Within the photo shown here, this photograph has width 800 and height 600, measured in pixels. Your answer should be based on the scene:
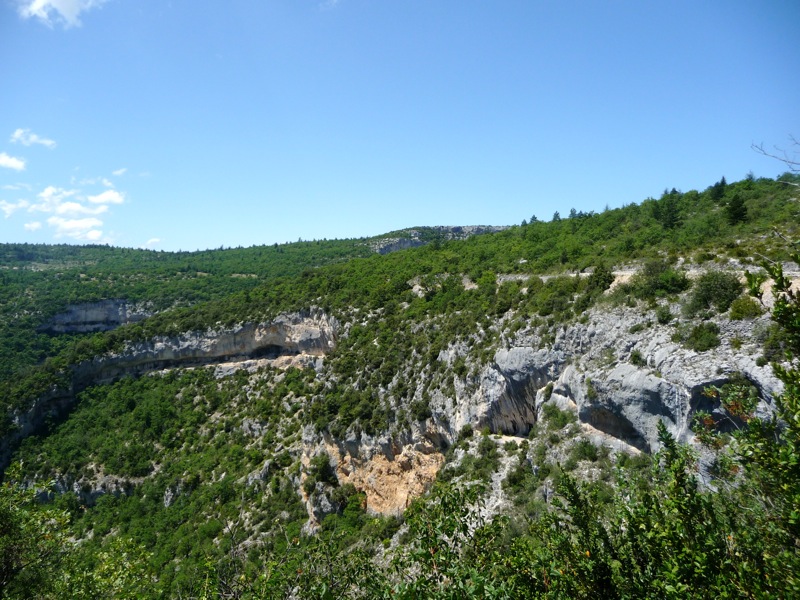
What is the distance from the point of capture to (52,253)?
135 metres

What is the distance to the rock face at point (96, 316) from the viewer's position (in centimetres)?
7369

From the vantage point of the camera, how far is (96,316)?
248 ft

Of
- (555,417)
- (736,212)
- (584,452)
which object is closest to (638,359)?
(584,452)

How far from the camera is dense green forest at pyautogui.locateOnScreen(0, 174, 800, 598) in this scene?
640 cm

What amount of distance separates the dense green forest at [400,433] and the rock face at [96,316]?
63.5 inches

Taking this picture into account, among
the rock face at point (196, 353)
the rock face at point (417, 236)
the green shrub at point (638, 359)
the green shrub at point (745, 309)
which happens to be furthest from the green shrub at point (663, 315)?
the rock face at point (417, 236)

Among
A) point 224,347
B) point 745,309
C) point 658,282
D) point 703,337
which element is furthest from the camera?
point 224,347

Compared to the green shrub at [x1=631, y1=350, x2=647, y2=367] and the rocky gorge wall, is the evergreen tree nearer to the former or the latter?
the rocky gorge wall

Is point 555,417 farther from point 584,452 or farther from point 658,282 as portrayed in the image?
point 658,282

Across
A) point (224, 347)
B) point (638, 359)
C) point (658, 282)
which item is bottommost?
point (224, 347)

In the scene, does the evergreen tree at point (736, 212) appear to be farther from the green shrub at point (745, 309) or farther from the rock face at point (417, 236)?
the rock face at point (417, 236)

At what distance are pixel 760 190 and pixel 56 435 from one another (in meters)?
75.3

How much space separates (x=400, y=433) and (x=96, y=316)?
2846 inches

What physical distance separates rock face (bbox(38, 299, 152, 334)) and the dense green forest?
1.61 metres
